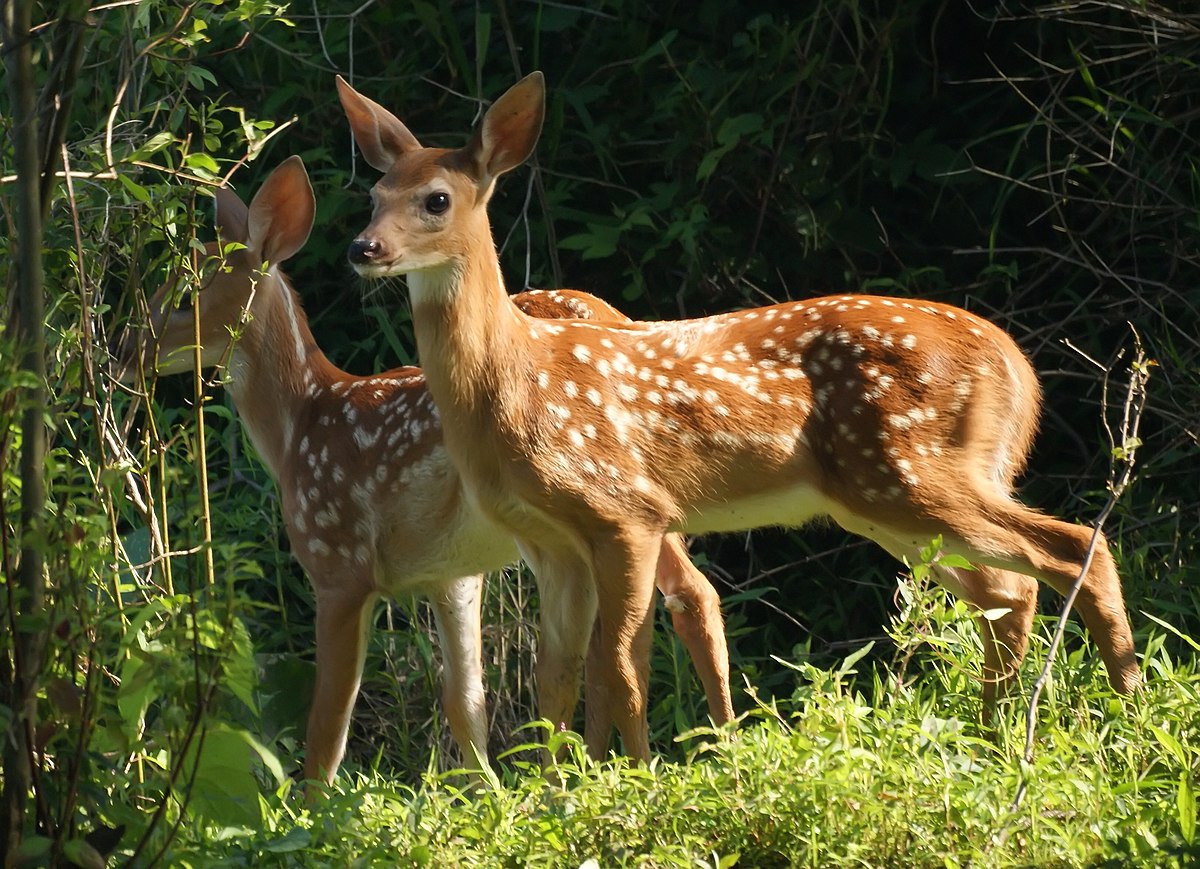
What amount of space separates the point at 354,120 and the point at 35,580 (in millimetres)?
2421

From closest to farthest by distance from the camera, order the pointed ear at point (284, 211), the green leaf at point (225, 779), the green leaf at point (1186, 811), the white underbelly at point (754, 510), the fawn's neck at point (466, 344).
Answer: the green leaf at point (1186, 811) → the green leaf at point (225, 779) → the fawn's neck at point (466, 344) → the white underbelly at point (754, 510) → the pointed ear at point (284, 211)

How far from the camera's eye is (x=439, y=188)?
4848 mm

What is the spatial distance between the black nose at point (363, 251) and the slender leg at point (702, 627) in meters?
1.38

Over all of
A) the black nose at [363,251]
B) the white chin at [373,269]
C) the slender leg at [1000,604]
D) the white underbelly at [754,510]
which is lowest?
the slender leg at [1000,604]

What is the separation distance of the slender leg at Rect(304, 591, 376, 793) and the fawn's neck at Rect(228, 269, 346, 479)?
1.92 feet

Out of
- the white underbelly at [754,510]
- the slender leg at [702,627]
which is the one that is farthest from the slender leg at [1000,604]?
the slender leg at [702,627]

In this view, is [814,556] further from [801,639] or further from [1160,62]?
[1160,62]

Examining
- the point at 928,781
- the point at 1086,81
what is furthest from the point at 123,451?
the point at 1086,81

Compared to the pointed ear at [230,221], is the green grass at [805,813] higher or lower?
lower

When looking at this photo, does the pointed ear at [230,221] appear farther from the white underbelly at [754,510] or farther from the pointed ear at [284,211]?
the white underbelly at [754,510]

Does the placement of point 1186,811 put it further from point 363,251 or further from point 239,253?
point 239,253

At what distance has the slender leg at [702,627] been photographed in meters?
5.31

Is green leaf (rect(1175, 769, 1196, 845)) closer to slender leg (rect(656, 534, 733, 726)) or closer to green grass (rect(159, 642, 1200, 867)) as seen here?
green grass (rect(159, 642, 1200, 867))

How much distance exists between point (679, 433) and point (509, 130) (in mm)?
992
